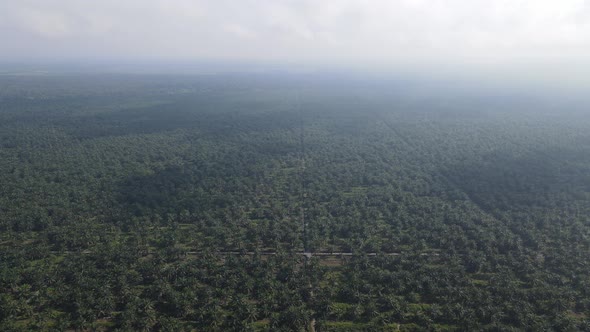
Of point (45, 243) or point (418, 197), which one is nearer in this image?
point (45, 243)

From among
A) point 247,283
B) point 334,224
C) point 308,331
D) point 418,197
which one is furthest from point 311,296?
point 418,197

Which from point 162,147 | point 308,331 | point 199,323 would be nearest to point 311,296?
point 308,331

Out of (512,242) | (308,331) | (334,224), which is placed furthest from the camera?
(334,224)

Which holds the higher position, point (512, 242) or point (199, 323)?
point (512, 242)

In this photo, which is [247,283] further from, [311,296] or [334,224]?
[334,224]

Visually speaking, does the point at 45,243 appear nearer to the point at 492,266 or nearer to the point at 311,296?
the point at 311,296

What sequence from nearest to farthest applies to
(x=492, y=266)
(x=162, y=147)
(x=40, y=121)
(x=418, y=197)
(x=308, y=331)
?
(x=308, y=331) → (x=492, y=266) → (x=418, y=197) → (x=162, y=147) → (x=40, y=121)
